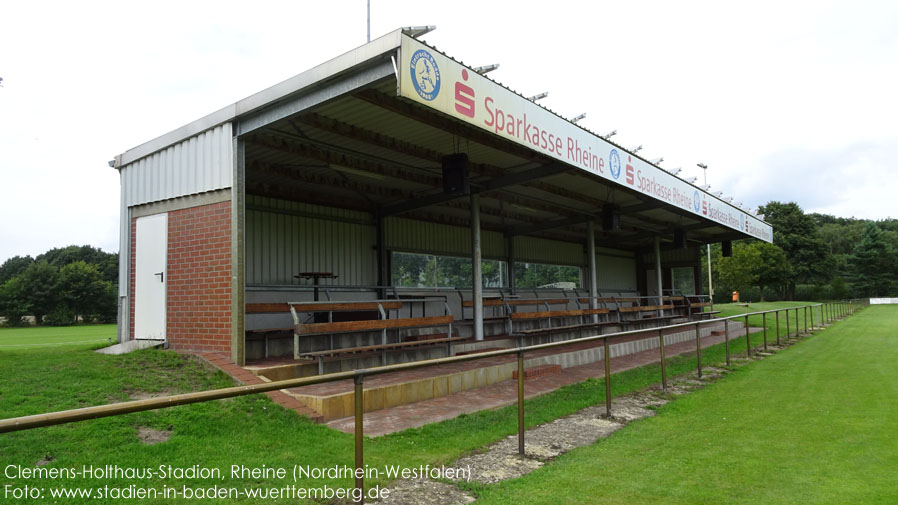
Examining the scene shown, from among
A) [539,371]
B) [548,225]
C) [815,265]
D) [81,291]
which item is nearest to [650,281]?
[548,225]

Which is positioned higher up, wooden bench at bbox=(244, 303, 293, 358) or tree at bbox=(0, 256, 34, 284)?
tree at bbox=(0, 256, 34, 284)

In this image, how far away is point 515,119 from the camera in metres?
7.96

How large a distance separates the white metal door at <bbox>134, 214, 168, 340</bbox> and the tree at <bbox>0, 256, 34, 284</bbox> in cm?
7410

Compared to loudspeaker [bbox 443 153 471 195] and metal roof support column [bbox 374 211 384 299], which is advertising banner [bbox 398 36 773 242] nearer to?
loudspeaker [bbox 443 153 471 195]

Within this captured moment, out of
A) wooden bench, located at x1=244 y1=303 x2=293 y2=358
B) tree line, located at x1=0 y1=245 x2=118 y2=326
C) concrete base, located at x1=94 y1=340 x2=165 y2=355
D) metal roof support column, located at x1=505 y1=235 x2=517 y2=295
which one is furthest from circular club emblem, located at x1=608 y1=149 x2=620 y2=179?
tree line, located at x1=0 y1=245 x2=118 y2=326

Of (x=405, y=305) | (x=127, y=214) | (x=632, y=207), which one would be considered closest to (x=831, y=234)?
(x=632, y=207)

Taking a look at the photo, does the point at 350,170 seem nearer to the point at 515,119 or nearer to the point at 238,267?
the point at 238,267

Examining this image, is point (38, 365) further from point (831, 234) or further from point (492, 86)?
point (831, 234)

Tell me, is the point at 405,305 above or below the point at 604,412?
above

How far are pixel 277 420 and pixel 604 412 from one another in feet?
12.5

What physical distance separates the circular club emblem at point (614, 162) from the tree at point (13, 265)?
78.5m

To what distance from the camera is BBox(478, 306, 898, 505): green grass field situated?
3732 mm

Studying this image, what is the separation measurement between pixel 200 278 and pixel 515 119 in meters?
5.33

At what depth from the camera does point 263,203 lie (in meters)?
11.6
